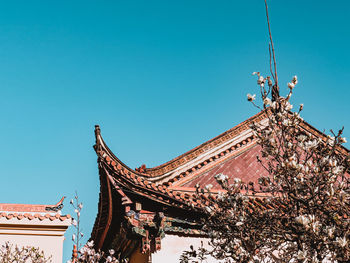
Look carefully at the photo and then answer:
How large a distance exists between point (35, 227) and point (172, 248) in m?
8.69

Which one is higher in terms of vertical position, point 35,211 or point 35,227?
point 35,211

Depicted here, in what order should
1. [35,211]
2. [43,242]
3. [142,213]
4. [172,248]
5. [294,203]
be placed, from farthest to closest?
1. [35,211]
2. [43,242]
3. [172,248]
4. [142,213]
5. [294,203]

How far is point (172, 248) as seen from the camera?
34.2ft

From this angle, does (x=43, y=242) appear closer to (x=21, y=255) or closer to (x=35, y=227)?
(x=35, y=227)

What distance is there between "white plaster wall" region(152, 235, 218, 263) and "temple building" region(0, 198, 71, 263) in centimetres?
804

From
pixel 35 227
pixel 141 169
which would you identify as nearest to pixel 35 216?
pixel 35 227

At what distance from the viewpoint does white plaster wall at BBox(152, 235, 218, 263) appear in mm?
10227

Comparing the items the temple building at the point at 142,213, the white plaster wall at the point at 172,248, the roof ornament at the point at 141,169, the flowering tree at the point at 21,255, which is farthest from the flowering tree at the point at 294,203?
the flowering tree at the point at 21,255

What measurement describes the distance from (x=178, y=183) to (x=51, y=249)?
699 cm

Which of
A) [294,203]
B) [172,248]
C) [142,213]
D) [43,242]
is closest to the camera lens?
[294,203]

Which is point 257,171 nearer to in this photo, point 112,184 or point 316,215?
point 112,184

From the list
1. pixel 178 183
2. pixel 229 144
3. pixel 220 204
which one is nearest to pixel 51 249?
pixel 178 183

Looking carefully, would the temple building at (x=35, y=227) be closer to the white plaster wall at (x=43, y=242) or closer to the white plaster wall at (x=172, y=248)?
the white plaster wall at (x=43, y=242)

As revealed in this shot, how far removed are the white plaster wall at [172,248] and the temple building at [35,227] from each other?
8040 mm
